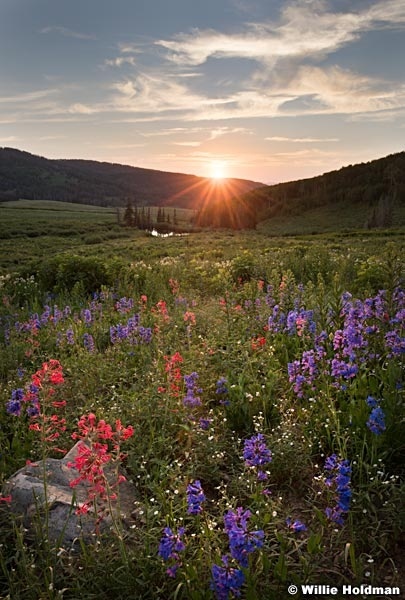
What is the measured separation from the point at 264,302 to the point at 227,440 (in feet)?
13.6

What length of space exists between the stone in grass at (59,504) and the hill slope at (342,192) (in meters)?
107

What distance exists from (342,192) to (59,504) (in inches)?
5196

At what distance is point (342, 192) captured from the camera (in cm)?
12444

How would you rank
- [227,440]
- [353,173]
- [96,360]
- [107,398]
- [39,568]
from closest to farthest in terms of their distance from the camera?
Result: 1. [39,568]
2. [227,440]
3. [107,398]
4. [96,360]
5. [353,173]

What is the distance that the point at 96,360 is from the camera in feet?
19.9

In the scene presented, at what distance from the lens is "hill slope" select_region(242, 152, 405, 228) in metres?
115

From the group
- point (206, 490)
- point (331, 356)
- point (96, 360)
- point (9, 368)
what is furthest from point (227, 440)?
point (9, 368)

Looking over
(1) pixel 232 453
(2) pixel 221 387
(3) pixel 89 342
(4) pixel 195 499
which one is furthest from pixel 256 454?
(3) pixel 89 342

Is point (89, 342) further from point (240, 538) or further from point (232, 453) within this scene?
point (240, 538)

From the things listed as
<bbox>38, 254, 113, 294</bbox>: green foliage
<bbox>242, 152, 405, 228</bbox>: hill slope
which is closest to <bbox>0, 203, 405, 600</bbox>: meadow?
<bbox>38, 254, 113, 294</bbox>: green foliage

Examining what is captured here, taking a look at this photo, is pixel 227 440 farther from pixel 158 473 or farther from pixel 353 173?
pixel 353 173

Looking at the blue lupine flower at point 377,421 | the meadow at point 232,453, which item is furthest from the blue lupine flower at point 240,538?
the blue lupine flower at point 377,421

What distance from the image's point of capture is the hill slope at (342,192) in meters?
115

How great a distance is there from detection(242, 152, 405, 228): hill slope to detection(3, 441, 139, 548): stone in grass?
107 metres
